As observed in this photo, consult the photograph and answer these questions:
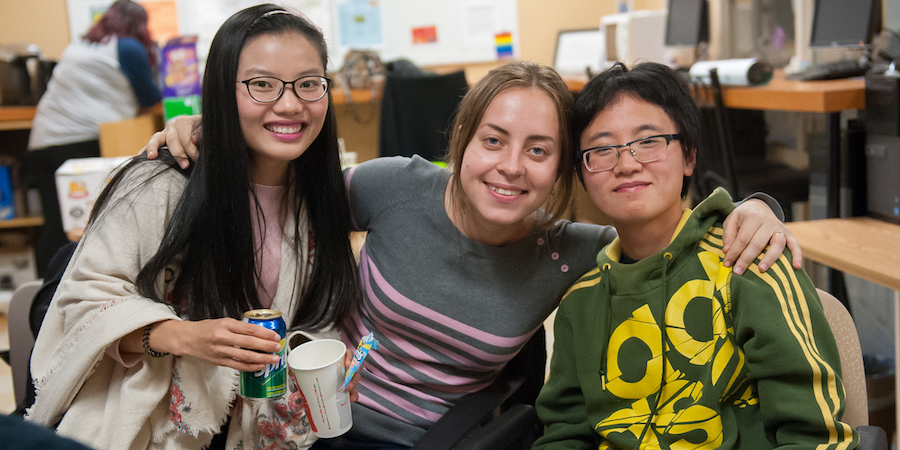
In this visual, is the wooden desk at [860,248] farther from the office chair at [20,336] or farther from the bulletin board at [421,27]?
the bulletin board at [421,27]

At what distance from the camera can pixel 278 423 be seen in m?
1.30

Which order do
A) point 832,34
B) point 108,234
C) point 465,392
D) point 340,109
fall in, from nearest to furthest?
point 108,234
point 465,392
point 832,34
point 340,109

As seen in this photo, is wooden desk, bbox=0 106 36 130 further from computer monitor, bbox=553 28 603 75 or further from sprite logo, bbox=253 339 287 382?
sprite logo, bbox=253 339 287 382

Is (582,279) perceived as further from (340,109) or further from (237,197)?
(340,109)

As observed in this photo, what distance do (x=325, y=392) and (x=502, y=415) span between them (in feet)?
1.19

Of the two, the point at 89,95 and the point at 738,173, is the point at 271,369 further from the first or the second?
the point at 89,95

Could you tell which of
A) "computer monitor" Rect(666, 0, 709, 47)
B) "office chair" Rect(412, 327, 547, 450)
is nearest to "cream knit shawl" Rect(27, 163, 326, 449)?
"office chair" Rect(412, 327, 547, 450)

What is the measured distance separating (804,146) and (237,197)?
3.25 m

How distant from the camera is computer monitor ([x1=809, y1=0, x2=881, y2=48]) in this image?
276 cm

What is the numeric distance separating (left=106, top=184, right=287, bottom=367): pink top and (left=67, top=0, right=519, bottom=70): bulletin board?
436 centimetres

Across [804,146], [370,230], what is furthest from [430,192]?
[804,146]

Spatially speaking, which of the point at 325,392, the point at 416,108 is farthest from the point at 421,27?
the point at 325,392

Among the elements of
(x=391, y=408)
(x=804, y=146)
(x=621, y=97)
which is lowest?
(x=391, y=408)

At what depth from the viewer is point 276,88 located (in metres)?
1.25
